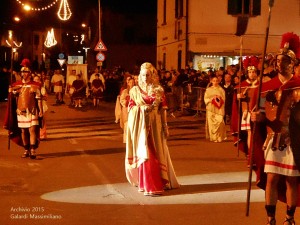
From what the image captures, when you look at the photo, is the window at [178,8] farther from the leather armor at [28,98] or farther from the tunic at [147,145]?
the tunic at [147,145]

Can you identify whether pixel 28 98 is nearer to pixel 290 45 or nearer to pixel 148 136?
pixel 148 136

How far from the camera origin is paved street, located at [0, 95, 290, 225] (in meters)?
8.20

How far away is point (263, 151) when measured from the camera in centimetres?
741

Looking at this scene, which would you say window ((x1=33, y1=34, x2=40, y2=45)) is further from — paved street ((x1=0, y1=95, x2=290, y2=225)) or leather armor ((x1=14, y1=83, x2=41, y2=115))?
leather armor ((x1=14, y1=83, x2=41, y2=115))

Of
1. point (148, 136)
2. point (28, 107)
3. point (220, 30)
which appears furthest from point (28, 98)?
point (220, 30)

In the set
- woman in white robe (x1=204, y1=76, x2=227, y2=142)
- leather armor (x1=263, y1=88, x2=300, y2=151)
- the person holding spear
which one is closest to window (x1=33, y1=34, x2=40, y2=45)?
woman in white robe (x1=204, y1=76, x2=227, y2=142)

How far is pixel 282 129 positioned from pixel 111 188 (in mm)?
3978

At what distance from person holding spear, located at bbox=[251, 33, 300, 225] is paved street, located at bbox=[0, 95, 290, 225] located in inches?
36.2

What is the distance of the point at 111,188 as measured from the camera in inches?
404

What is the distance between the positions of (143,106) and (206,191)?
1.59 m

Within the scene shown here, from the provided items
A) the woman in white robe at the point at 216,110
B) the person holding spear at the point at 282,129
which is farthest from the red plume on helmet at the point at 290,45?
the woman in white robe at the point at 216,110

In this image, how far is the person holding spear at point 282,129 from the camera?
690cm

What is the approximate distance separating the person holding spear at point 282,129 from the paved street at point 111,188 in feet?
3.02

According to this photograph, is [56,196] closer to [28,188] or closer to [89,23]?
[28,188]
